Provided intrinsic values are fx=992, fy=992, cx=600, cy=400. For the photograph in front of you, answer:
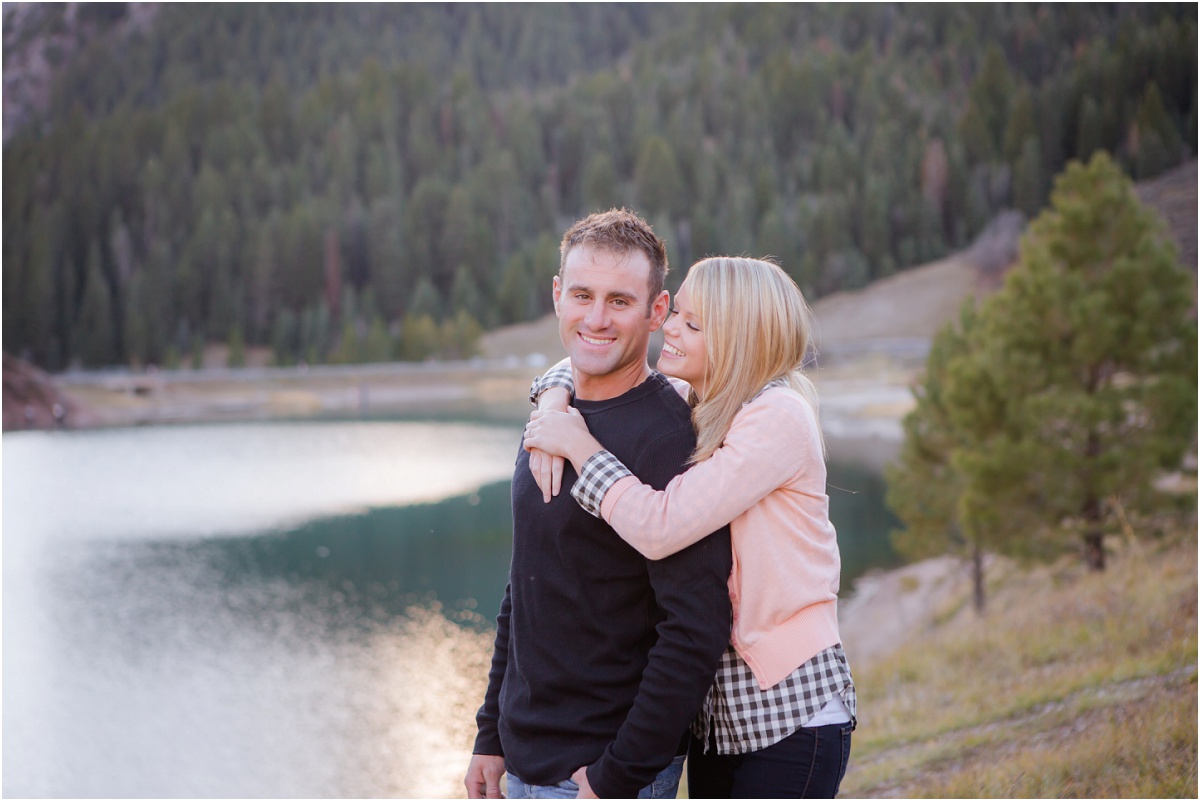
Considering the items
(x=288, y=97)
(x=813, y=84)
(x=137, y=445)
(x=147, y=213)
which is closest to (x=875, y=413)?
(x=137, y=445)

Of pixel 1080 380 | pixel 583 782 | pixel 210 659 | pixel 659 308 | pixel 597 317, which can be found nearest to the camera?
pixel 583 782

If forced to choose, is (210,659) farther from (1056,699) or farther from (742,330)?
(742,330)

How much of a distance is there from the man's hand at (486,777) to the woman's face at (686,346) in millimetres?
972

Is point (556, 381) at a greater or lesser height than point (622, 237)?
lesser

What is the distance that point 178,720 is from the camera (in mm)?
13180

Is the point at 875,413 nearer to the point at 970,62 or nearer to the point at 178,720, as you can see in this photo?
the point at 178,720

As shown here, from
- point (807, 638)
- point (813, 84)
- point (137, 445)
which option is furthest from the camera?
point (813, 84)

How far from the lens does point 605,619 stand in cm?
197

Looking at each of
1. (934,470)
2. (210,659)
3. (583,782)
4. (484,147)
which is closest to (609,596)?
(583,782)

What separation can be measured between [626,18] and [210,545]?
80924 mm

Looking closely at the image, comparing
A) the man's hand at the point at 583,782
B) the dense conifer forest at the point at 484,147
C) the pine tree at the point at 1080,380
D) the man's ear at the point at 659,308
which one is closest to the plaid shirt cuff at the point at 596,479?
the man's ear at the point at 659,308

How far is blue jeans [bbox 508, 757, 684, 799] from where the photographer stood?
197 centimetres

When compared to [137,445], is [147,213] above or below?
above

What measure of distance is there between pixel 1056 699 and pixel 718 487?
4.71m
